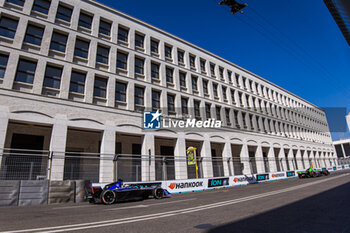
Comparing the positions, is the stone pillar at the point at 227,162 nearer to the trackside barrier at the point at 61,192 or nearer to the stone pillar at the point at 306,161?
the trackside barrier at the point at 61,192

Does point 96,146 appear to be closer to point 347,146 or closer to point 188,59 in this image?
point 188,59

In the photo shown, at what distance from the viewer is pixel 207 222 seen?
456 cm

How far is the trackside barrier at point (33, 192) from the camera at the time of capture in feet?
33.4

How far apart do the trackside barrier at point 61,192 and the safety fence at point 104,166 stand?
2.94ft

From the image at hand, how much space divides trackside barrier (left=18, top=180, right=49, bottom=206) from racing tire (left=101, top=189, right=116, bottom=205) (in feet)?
12.7

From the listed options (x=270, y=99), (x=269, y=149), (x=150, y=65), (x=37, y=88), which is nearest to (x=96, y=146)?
(x=37, y=88)

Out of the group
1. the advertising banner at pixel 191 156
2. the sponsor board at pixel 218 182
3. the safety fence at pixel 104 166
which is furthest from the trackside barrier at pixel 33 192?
the sponsor board at pixel 218 182

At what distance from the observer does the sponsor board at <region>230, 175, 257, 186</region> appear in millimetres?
20594

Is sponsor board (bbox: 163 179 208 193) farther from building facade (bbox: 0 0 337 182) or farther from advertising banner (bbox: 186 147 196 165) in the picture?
advertising banner (bbox: 186 147 196 165)

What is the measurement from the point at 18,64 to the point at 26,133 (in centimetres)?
556

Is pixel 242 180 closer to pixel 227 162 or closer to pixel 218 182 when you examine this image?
pixel 227 162

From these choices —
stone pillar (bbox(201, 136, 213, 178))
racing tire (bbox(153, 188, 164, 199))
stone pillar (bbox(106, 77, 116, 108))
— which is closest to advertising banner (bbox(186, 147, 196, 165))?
stone pillar (bbox(201, 136, 213, 178))

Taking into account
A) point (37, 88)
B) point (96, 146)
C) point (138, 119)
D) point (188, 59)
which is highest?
point (188, 59)

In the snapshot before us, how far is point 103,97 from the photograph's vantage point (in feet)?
60.3
